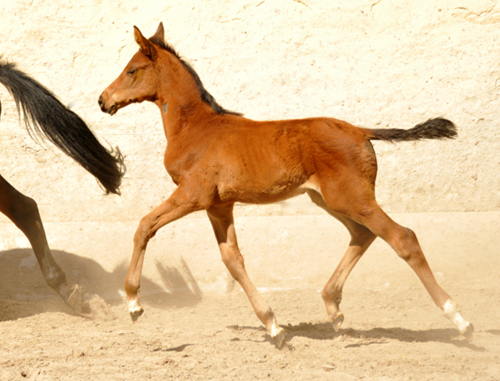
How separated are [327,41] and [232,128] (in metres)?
3.47

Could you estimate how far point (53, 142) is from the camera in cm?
482

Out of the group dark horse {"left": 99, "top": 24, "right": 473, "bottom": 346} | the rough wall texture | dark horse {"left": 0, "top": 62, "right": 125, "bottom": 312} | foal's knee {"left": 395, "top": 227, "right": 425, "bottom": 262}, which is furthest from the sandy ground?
the rough wall texture

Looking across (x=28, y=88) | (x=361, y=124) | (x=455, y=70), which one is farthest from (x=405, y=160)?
(x=28, y=88)

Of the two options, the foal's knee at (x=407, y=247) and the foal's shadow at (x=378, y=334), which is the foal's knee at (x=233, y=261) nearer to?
the foal's shadow at (x=378, y=334)

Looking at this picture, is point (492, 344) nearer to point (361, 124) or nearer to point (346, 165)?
point (346, 165)

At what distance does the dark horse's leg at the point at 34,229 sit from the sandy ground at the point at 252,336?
0.23m

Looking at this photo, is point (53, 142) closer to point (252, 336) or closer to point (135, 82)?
point (135, 82)

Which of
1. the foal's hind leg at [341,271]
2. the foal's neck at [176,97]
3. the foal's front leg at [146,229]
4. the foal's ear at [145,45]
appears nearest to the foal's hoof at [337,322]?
the foal's hind leg at [341,271]

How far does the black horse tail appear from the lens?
475cm

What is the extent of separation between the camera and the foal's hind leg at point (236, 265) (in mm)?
3529

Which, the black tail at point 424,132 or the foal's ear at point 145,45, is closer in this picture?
the black tail at point 424,132

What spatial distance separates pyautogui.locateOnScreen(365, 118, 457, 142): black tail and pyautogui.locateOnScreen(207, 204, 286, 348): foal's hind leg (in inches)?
45.2

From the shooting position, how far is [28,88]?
15.6 feet

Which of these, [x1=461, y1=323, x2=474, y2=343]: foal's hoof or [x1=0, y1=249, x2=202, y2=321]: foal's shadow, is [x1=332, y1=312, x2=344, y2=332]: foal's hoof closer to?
[x1=461, y1=323, x2=474, y2=343]: foal's hoof
